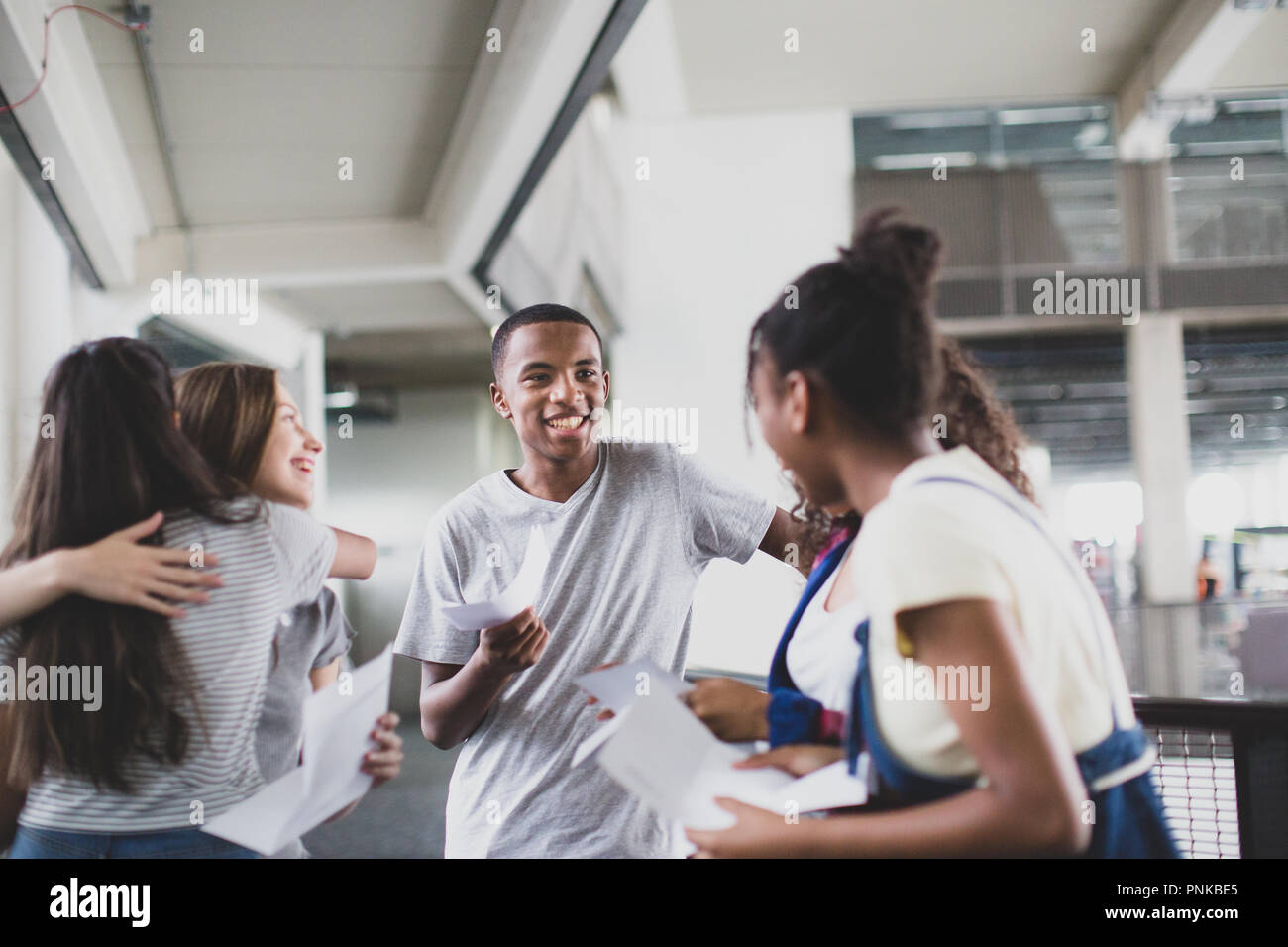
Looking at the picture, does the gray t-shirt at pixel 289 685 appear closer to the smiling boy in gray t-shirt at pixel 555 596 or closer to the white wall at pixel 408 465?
the smiling boy in gray t-shirt at pixel 555 596

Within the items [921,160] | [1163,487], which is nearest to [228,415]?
[921,160]

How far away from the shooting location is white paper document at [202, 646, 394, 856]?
107 centimetres

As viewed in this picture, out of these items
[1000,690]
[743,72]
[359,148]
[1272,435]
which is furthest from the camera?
[1272,435]

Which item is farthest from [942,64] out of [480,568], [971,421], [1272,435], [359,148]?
[1272,435]

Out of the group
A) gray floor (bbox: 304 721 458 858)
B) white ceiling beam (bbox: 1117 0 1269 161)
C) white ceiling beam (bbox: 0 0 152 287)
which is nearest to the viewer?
white ceiling beam (bbox: 0 0 152 287)

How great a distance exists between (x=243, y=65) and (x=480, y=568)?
1809 millimetres

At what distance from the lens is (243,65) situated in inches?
Result: 95.8

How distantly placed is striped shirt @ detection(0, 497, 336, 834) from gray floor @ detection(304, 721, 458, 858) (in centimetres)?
244

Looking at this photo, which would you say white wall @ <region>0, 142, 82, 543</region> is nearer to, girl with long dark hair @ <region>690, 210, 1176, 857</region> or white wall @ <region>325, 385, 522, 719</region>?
girl with long dark hair @ <region>690, 210, 1176, 857</region>

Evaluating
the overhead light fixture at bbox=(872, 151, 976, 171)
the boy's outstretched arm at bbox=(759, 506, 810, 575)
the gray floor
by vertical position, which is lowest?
the gray floor

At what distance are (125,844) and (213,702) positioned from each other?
0.18 m

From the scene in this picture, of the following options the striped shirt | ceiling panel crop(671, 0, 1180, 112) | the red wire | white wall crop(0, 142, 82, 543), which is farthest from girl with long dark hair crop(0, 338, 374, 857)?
ceiling panel crop(671, 0, 1180, 112)

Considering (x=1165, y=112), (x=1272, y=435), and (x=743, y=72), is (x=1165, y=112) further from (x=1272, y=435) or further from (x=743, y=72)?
(x=1272, y=435)

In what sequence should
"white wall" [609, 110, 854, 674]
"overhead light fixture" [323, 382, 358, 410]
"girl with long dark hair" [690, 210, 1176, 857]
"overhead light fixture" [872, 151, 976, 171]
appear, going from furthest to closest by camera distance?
"overhead light fixture" [872, 151, 976, 171] → "overhead light fixture" [323, 382, 358, 410] → "white wall" [609, 110, 854, 674] → "girl with long dark hair" [690, 210, 1176, 857]
